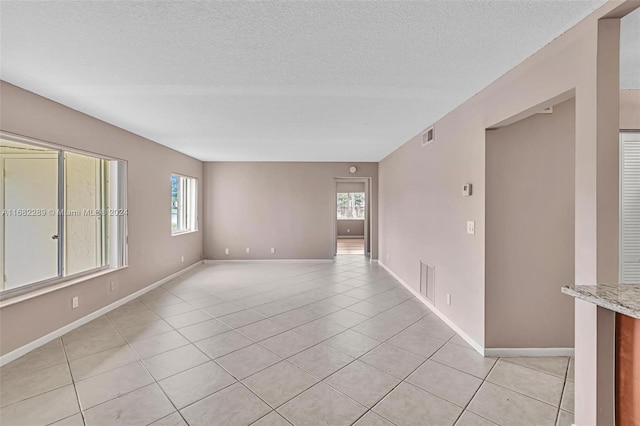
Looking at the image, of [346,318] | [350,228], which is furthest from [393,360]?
[350,228]

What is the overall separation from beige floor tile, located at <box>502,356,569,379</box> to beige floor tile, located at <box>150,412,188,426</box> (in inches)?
107

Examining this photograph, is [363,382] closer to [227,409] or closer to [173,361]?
[227,409]

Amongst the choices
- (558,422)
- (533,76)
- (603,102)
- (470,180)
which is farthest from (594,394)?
(533,76)

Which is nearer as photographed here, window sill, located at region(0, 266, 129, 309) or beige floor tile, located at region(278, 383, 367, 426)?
beige floor tile, located at region(278, 383, 367, 426)

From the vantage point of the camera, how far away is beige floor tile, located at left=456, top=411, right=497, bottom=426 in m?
1.76

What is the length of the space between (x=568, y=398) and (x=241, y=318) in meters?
3.21

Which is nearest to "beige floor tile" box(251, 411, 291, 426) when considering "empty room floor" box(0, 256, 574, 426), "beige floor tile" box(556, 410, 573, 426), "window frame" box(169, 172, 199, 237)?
"empty room floor" box(0, 256, 574, 426)

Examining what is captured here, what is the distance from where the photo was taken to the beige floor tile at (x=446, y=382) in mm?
2031

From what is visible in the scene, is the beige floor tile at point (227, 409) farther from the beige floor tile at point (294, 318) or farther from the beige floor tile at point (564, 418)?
the beige floor tile at point (564, 418)

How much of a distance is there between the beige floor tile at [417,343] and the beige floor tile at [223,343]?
5.13 feet

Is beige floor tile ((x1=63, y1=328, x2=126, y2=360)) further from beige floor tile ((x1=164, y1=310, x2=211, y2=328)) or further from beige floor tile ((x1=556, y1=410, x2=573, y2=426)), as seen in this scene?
beige floor tile ((x1=556, y1=410, x2=573, y2=426))

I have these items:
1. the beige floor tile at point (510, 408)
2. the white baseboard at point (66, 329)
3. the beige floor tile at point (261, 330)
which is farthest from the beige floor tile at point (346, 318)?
the white baseboard at point (66, 329)

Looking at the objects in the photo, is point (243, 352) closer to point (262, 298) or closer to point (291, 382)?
point (291, 382)

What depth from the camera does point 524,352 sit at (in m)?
2.56
